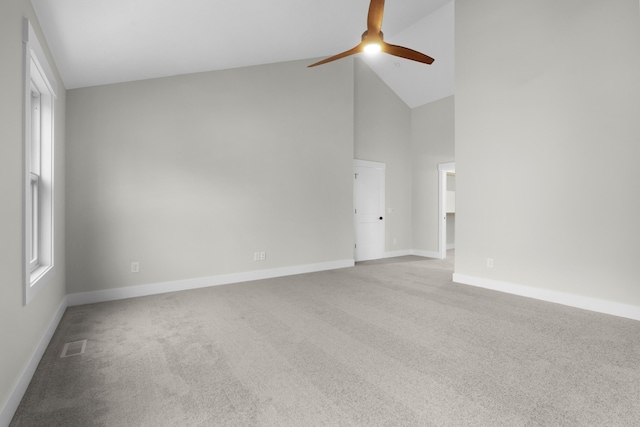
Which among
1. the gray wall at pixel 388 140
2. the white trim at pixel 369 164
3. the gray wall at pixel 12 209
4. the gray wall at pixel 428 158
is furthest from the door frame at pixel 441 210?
the gray wall at pixel 12 209

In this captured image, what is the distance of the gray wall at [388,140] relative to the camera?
6715 mm

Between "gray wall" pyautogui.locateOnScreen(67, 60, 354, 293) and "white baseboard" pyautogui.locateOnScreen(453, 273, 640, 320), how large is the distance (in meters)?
2.29

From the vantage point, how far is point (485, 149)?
4.38 m

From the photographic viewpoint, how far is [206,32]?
3.42m

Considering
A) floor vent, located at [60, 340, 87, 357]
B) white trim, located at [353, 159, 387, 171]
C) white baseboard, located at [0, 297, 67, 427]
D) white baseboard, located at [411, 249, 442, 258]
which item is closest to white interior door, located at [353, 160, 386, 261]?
white trim, located at [353, 159, 387, 171]

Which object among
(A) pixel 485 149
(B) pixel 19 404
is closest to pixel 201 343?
(B) pixel 19 404

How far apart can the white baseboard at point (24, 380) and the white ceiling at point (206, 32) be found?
2.41 metres

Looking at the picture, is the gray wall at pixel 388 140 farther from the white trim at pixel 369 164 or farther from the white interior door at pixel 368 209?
the white interior door at pixel 368 209

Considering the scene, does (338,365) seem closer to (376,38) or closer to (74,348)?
(74,348)

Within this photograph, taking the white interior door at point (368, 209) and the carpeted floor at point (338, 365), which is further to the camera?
the white interior door at point (368, 209)

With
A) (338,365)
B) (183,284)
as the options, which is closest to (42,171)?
(183,284)

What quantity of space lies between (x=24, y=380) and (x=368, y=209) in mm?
5744

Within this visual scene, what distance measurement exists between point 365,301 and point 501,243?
6.58ft

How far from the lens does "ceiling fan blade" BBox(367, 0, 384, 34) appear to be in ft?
7.89
